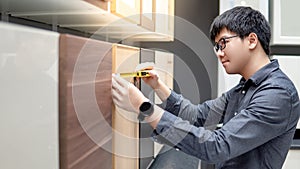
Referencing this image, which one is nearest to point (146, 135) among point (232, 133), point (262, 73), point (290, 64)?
point (232, 133)

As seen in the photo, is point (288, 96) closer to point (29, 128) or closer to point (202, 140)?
point (202, 140)

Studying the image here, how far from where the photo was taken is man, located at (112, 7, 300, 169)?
3.30 feet

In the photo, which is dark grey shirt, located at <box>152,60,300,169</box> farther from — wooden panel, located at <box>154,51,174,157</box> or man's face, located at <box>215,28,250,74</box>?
wooden panel, located at <box>154,51,174,157</box>

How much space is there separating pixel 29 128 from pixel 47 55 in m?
0.12

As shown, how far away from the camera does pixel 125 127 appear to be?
1.08 meters

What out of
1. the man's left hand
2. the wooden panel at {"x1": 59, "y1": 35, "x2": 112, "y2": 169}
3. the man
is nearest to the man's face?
the man

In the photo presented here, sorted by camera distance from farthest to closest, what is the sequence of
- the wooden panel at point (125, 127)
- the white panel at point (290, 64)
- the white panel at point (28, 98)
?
the white panel at point (290, 64) < the wooden panel at point (125, 127) < the white panel at point (28, 98)

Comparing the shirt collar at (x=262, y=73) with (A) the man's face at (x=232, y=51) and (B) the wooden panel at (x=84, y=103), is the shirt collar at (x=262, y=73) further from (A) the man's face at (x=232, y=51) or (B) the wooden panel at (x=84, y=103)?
(B) the wooden panel at (x=84, y=103)

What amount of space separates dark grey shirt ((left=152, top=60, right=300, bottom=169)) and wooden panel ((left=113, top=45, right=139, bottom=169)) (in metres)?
0.11

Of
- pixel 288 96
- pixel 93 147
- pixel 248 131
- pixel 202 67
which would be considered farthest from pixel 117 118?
pixel 202 67

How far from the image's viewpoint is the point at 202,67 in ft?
8.46

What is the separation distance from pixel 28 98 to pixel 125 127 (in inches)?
24.4

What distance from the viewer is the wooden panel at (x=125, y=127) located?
965 mm

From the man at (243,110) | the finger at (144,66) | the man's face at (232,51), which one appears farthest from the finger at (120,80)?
the man's face at (232,51)
